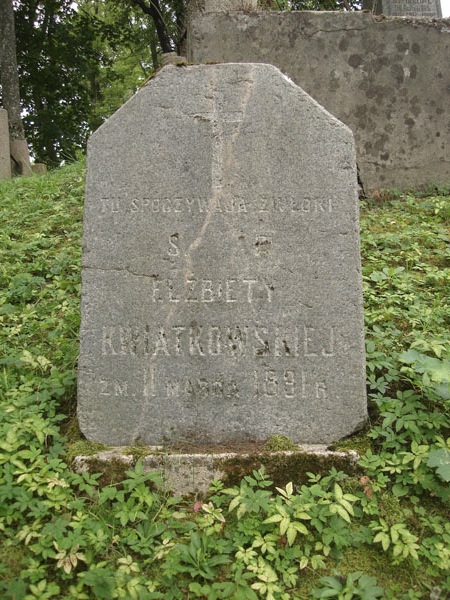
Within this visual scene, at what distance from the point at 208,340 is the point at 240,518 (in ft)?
2.78

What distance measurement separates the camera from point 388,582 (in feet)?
7.14

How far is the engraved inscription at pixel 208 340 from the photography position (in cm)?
273

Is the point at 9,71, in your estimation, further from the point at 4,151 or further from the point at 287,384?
the point at 287,384

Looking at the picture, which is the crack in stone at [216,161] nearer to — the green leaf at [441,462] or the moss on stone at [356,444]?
the moss on stone at [356,444]

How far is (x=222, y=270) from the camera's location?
275 centimetres

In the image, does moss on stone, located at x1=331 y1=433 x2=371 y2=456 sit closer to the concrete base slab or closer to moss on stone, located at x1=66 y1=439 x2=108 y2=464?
the concrete base slab

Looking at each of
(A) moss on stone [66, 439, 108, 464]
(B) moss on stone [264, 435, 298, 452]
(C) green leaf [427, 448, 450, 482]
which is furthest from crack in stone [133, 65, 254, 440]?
(C) green leaf [427, 448, 450, 482]

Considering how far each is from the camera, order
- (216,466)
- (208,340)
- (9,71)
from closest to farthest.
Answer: (216,466) < (208,340) < (9,71)

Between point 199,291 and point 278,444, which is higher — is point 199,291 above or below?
above

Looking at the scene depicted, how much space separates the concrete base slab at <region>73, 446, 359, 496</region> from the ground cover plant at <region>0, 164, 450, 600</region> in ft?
0.14

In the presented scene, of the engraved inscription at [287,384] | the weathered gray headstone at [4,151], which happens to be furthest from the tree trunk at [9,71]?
the engraved inscription at [287,384]

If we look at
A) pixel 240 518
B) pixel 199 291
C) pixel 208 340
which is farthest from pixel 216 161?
pixel 240 518

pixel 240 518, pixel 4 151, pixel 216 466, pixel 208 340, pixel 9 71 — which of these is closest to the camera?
pixel 240 518

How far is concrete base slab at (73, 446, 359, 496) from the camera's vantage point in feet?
8.31
